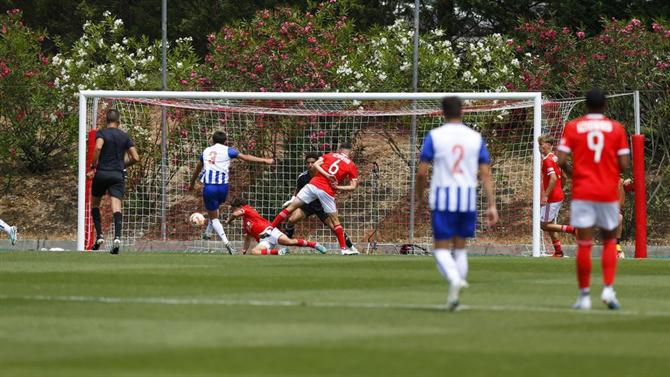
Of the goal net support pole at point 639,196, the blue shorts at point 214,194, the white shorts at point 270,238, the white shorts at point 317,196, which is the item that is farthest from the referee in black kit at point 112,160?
the goal net support pole at point 639,196

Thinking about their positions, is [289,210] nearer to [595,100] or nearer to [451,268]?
[595,100]

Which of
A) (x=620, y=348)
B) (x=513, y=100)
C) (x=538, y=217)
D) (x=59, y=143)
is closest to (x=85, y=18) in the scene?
(x=59, y=143)

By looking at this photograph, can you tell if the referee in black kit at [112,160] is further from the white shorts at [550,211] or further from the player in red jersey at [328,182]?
the white shorts at [550,211]

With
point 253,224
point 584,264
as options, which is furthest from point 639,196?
point 584,264

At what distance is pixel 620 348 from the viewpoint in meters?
10.9

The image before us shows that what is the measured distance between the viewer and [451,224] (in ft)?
45.3

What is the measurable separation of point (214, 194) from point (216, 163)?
0.54m

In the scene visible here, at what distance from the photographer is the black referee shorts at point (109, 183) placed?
2447 cm

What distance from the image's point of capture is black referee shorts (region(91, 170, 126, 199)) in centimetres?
2447

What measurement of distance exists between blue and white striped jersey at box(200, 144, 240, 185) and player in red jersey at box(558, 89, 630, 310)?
1225cm

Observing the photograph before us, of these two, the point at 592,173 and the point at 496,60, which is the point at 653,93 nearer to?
the point at 496,60

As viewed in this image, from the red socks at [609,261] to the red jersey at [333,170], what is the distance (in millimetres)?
12778

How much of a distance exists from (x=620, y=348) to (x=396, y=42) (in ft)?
77.9

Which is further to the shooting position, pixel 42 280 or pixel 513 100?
pixel 513 100
